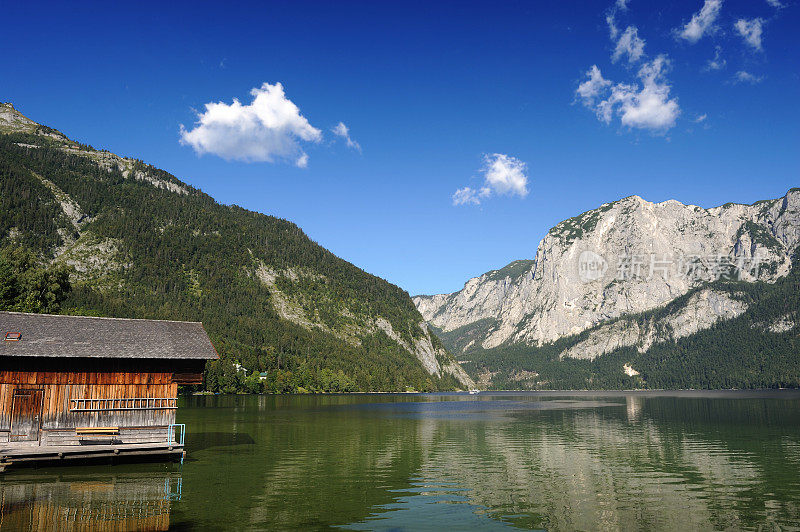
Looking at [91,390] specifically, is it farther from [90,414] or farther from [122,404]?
[122,404]

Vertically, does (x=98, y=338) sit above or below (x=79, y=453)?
above

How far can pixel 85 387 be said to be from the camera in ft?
133

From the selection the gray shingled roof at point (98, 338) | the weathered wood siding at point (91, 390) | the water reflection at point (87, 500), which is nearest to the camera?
the water reflection at point (87, 500)

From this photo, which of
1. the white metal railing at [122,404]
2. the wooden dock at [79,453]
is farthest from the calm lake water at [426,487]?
the white metal railing at [122,404]

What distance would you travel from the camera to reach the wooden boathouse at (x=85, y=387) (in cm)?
3850

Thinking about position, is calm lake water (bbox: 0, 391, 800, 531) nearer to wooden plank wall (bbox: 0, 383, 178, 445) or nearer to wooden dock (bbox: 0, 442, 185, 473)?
wooden dock (bbox: 0, 442, 185, 473)

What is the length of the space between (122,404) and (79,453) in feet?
14.7

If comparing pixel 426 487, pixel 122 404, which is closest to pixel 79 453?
pixel 122 404

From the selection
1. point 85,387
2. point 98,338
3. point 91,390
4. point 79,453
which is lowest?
point 79,453

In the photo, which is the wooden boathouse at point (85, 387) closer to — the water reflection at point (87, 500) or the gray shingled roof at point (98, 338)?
the gray shingled roof at point (98, 338)

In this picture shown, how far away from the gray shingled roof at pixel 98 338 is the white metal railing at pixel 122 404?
3.46 m

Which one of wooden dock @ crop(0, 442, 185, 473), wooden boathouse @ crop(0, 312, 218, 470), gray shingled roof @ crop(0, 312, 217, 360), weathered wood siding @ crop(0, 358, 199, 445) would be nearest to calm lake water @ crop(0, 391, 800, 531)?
wooden dock @ crop(0, 442, 185, 473)

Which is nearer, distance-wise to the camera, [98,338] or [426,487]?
[426,487]

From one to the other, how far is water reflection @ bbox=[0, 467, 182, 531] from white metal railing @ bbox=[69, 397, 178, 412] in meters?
4.60
